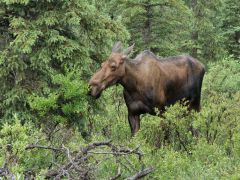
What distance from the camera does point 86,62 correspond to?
9930 millimetres

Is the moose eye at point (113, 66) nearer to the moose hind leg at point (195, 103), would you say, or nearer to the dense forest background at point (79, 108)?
the dense forest background at point (79, 108)

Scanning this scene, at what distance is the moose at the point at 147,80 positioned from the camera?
9596 mm

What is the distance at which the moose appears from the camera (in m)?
9.60

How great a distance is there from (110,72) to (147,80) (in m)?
1.06

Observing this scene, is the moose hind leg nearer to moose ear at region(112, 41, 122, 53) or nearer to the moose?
the moose

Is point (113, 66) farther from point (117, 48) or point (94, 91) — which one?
point (94, 91)

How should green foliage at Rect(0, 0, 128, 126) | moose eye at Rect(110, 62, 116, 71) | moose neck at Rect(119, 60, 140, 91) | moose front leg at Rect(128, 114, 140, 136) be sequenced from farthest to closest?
1. moose front leg at Rect(128, 114, 140, 136)
2. moose neck at Rect(119, 60, 140, 91)
3. moose eye at Rect(110, 62, 116, 71)
4. green foliage at Rect(0, 0, 128, 126)

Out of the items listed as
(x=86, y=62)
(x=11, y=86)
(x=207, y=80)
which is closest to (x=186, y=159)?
(x=86, y=62)

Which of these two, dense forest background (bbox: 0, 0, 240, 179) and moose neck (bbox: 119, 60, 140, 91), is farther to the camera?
moose neck (bbox: 119, 60, 140, 91)

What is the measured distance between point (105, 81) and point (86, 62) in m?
0.70

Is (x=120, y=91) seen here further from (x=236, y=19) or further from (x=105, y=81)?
(x=236, y=19)

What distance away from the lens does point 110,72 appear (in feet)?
31.3

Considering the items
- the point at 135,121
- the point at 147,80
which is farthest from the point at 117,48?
the point at 135,121

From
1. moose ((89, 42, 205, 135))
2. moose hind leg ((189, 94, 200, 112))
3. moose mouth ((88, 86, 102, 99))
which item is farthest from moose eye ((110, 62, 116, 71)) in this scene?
moose hind leg ((189, 94, 200, 112))
